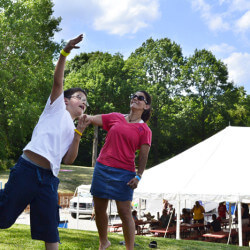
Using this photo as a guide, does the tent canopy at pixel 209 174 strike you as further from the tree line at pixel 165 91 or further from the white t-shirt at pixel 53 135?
the tree line at pixel 165 91

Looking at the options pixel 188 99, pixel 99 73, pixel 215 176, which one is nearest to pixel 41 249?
pixel 215 176

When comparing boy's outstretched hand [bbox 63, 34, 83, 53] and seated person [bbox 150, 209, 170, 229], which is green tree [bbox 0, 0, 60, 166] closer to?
seated person [bbox 150, 209, 170, 229]

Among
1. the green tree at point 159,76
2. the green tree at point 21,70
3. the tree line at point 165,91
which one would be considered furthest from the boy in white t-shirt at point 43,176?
the green tree at point 159,76

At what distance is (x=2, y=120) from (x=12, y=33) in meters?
5.67

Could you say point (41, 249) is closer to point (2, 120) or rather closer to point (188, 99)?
point (2, 120)

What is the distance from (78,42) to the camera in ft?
9.34

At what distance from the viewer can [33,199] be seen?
9.09 feet

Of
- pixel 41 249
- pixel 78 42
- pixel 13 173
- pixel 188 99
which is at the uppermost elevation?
pixel 188 99

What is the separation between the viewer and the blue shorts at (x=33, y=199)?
2729 mm

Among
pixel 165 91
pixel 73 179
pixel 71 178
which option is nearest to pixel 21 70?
pixel 73 179

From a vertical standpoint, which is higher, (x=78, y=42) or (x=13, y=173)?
(x=78, y=42)

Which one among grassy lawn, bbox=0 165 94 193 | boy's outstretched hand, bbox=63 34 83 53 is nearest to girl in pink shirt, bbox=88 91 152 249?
boy's outstretched hand, bbox=63 34 83 53

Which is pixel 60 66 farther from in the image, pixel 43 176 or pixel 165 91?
pixel 165 91

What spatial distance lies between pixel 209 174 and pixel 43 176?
28.8ft
